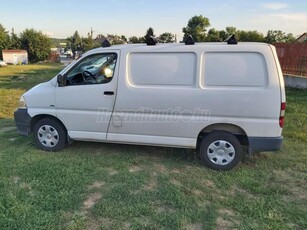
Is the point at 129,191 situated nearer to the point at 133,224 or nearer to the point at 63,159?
the point at 133,224

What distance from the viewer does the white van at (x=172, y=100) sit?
4129 millimetres

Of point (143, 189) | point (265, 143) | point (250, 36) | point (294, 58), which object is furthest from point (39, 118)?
point (250, 36)

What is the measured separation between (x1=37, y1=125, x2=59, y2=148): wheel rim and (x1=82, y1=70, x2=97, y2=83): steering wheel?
1030mm

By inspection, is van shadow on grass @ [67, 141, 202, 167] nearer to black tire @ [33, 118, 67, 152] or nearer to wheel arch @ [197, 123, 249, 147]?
black tire @ [33, 118, 67, 152]

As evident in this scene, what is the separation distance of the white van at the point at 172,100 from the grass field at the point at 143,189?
1.12 ft

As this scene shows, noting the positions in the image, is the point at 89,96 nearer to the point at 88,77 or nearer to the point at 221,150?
the point at 88,77

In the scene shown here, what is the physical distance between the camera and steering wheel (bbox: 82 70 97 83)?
4.80 meters

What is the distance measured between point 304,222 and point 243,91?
5.90ft

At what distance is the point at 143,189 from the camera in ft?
12.4

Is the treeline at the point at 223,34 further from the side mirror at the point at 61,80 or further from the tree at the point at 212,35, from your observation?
the side mirror at the point at 61,80

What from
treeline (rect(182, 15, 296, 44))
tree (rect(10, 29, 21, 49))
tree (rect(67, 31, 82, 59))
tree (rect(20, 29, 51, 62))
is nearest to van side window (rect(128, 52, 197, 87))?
treeline (rect(182, 15, 296, 44))

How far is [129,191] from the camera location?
12.1ft

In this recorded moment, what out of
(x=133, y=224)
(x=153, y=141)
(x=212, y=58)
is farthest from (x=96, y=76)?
(x=133, y=224)

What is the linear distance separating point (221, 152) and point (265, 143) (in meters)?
0.63
